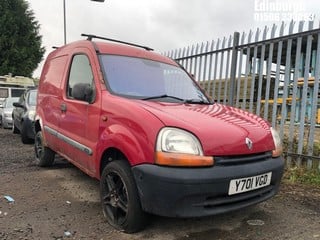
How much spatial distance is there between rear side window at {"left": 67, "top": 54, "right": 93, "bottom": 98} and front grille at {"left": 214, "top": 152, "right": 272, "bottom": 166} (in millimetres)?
1805

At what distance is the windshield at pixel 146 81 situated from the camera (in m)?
3.96

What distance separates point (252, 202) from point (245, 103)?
3.59 meters

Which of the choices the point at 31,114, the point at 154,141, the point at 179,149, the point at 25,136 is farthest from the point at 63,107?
the point at 25,136

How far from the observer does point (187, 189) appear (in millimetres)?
2893

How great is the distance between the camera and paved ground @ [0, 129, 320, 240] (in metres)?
3.41

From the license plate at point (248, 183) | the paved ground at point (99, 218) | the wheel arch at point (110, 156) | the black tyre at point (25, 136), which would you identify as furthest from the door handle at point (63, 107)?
the black tyre at point (25, 136)

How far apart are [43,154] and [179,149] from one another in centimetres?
371

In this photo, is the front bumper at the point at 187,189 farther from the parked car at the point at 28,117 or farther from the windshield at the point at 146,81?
the parked car at the point at 28,117

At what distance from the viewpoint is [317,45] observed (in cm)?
531

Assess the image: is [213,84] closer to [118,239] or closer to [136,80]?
[136,80]

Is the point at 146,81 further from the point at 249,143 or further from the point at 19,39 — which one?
the point at 19,39

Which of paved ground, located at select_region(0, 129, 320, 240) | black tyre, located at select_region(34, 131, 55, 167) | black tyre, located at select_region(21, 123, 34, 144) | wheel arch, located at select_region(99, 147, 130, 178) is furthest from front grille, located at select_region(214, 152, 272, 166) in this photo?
black tyre, located at select_region(21, 123, 34, 144)

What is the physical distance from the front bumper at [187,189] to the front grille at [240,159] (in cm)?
3

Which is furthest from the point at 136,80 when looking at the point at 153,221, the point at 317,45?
the point at 317,45
